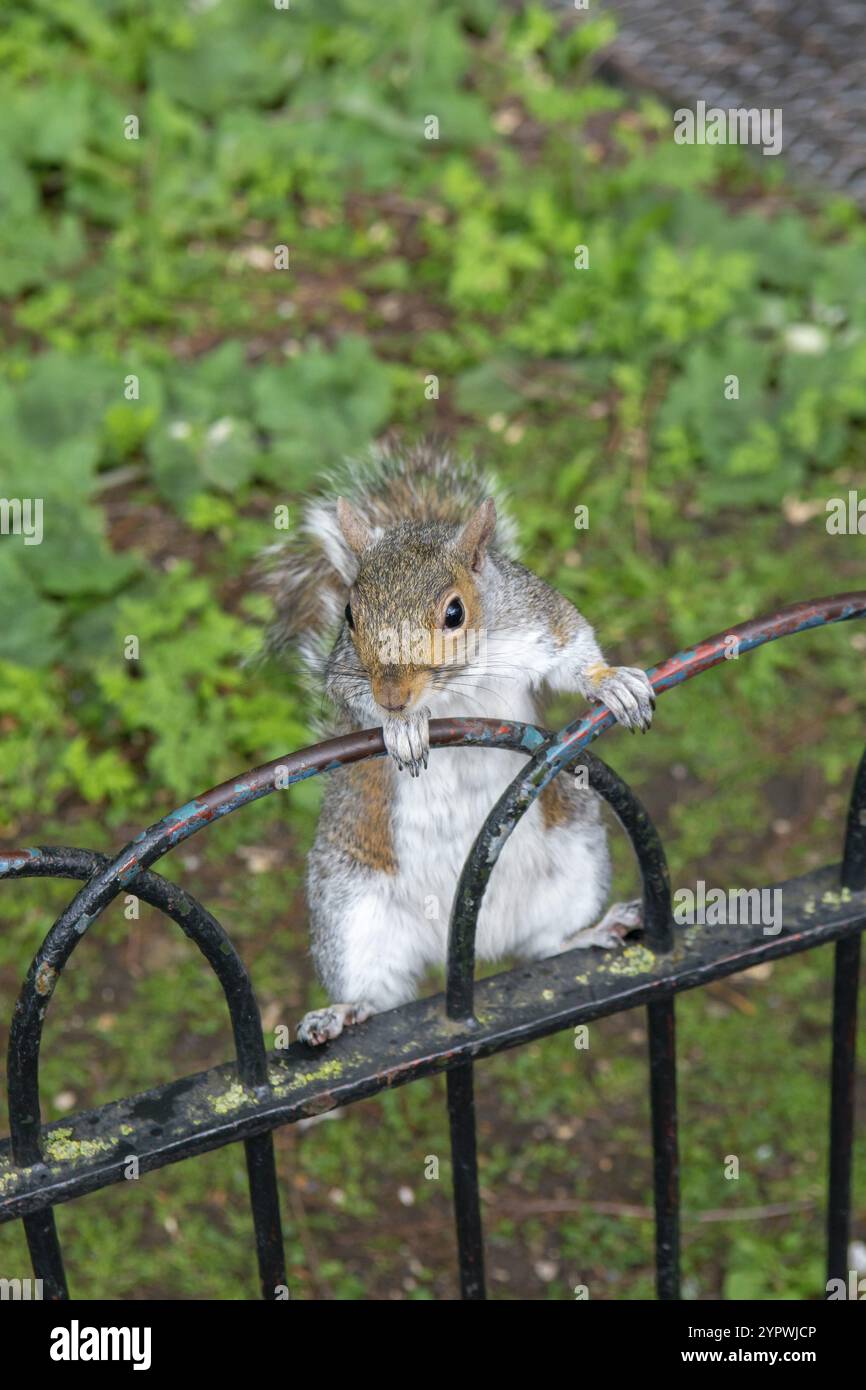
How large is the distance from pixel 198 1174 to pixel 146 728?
30.5 inches

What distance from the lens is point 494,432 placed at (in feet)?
9.93

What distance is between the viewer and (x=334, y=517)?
4.87ft

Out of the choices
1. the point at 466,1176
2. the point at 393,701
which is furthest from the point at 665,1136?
the point at 393,701

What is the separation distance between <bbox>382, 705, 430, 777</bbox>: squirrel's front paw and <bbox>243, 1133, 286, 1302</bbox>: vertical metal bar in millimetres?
249

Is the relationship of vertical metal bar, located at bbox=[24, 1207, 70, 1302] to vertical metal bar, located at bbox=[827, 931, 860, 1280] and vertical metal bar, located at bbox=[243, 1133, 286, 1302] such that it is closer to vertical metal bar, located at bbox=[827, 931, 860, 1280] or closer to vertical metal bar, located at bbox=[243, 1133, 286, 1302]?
vertical metal bar, located at bbox=[243, 1133, 286, 1302]

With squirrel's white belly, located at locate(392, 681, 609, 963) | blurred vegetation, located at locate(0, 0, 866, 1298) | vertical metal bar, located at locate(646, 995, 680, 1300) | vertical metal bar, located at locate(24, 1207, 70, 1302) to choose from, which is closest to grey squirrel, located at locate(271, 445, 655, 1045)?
squirrel's white belly, located at locate(392, 681, 609, 963)

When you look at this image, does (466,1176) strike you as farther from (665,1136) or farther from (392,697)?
(392,697)

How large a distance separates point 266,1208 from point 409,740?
1.04 ft

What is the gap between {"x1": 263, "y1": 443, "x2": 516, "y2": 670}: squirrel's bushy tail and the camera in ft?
5.00

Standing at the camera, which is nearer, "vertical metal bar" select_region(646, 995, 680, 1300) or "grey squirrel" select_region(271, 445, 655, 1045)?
"vertical metal bar" select_region(646, 995, 680, 1300)

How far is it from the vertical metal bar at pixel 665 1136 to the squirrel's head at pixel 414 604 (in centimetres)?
29

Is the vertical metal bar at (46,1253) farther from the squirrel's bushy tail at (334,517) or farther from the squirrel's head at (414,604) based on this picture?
the squirrel's bushy tail at (334,517)

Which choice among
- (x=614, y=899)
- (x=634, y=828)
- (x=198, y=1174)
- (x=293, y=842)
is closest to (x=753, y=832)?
(x=614, y=899)

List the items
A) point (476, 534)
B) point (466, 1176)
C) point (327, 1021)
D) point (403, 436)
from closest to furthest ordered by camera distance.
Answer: point (466, 1176) → point (327, 1021) → point (476, 534) → point (403, 436)
